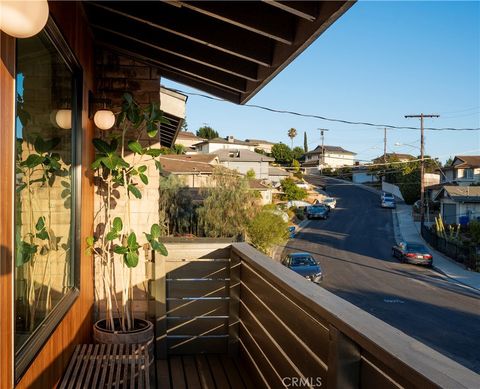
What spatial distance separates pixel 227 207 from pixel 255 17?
15.3 meters

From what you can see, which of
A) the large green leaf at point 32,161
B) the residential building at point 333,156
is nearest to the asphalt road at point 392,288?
the large green leaf at point 32,161

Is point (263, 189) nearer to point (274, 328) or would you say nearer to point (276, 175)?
point (276, 175)

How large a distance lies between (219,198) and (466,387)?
56.0 feet

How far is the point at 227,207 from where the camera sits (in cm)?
1820

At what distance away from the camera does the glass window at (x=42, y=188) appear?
6.61 ft

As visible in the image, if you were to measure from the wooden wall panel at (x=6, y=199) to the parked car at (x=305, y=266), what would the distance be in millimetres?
14444

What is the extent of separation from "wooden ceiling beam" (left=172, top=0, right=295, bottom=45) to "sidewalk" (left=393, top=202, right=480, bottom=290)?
1765 cm

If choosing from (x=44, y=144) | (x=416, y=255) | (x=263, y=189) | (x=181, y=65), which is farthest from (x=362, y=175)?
(x=44, y=144)

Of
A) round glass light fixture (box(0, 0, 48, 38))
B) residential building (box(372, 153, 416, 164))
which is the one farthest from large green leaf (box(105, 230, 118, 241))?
residential building (box(372, 153, 416, 164))

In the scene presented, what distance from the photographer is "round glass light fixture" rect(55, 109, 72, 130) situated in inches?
111

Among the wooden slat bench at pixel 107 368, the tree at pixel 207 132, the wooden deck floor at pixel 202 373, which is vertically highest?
the tree at pixel 207 132

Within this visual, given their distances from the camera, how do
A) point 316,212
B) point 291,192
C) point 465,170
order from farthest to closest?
point 465,170, point 291,192, point 316,212

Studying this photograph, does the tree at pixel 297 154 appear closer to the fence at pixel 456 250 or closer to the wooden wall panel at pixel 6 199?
the fence at pixel 456 250

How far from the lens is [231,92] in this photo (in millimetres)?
4988
